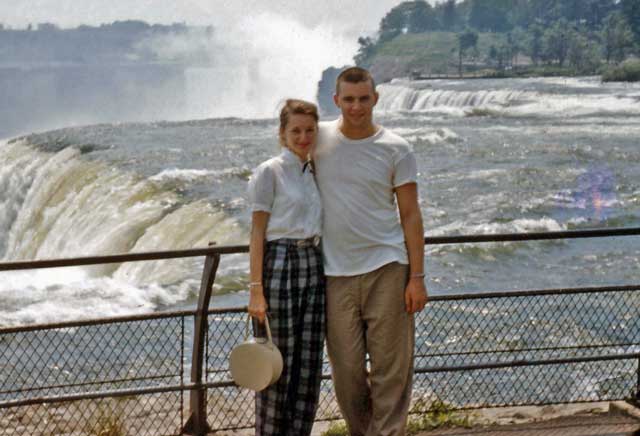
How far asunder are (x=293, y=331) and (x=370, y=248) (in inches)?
16.5

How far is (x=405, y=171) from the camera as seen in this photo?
3.84m

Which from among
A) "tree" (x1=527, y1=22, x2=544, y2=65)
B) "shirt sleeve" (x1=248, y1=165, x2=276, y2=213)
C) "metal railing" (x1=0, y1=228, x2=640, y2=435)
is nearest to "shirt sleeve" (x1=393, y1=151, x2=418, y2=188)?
"shirt sleeve" (x1=248, y1=165, x2=276, y2=213)

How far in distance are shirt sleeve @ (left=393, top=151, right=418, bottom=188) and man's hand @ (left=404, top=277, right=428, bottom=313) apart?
1.20 ft

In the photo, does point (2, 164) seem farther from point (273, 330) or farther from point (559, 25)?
point (559, 25)

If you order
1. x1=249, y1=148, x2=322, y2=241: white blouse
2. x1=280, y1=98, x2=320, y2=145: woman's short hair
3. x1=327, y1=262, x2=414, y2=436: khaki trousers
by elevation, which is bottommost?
x1=327, y1=262, x2=414, y2=436: khaki trousers

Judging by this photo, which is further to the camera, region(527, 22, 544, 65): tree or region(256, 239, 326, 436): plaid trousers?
region(527, 22, 544, 65): tree

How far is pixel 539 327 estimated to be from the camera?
979 centimetres

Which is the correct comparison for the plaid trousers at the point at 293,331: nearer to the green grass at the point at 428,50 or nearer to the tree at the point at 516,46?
the green grass at the point at 428,50

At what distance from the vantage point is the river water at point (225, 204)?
43.4 ft

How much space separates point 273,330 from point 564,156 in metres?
24.4

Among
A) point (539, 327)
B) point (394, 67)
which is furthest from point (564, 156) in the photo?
point (394, 67)

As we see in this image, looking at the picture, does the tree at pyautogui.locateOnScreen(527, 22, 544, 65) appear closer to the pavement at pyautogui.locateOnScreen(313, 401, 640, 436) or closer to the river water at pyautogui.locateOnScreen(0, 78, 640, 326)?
the river water at pyautogui.locateOnScreen(0, 78, 640, 326)

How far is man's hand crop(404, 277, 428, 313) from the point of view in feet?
12.7

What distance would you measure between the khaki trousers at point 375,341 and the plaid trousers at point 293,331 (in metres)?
0.07
